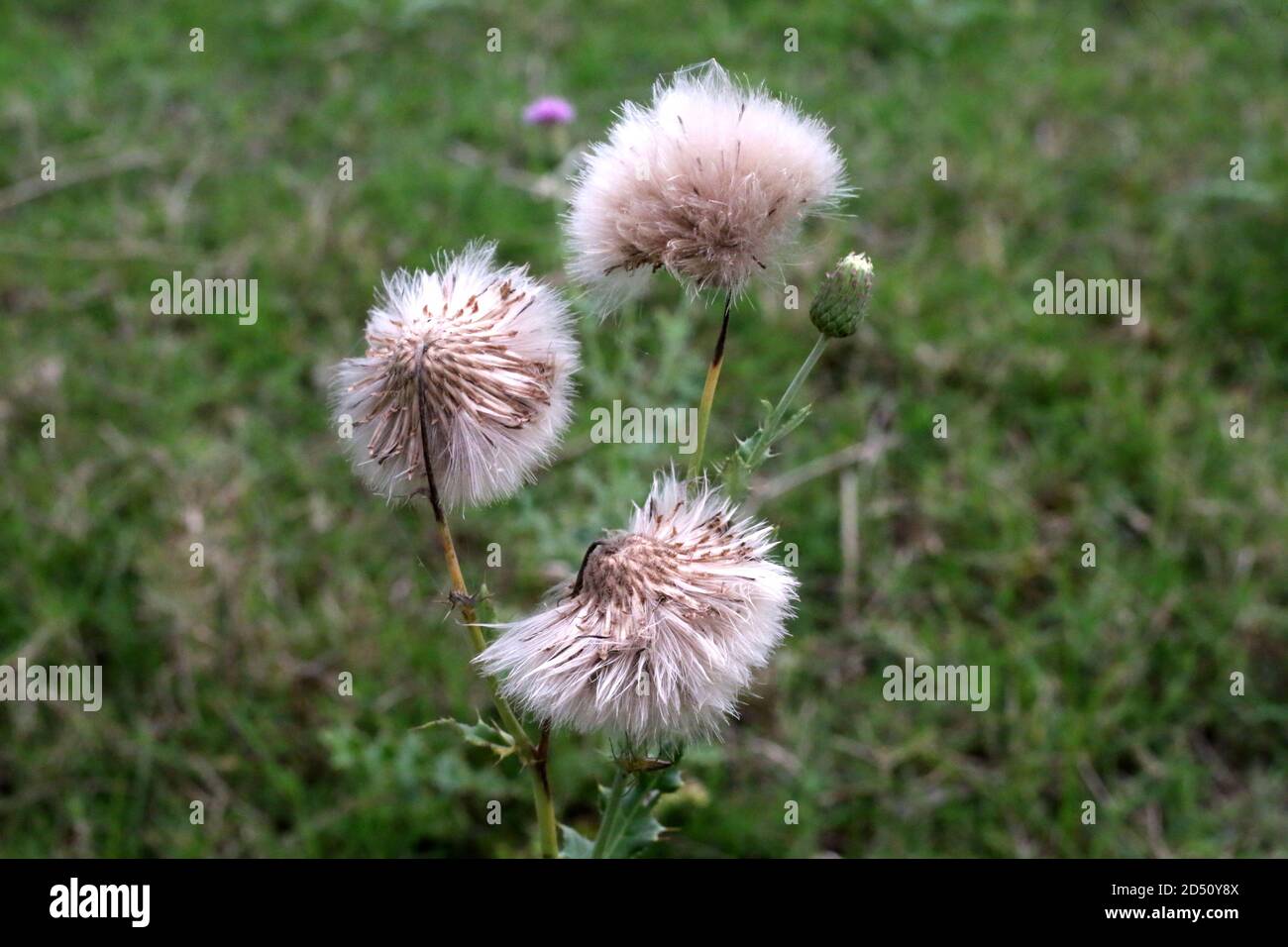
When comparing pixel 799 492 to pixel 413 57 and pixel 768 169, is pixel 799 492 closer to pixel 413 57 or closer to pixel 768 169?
pixel 768 169

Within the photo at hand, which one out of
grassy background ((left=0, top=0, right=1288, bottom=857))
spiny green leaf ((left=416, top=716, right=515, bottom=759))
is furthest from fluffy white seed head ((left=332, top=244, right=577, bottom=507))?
grassy background ((left=0, top=0, right=1288, bottom=857))

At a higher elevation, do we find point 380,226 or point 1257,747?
point 380,226

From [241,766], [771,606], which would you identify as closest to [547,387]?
[771,606]
